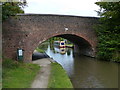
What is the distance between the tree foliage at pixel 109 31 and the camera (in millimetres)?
19422

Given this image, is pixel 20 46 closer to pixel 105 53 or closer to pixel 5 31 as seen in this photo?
pixel 5 31

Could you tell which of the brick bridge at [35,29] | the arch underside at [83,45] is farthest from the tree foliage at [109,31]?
the arch underside at [83,45]

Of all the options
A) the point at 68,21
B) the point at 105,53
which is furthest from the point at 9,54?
the point at 105,53

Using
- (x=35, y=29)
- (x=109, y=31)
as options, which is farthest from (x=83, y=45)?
(x=35, y=29)

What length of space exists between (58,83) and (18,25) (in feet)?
32.2

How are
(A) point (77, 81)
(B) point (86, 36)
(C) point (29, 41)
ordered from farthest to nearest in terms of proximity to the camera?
(B) point (86, 36)
(C) point (29, 41)
(A) point (77, 81)

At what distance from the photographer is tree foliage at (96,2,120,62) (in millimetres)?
19422

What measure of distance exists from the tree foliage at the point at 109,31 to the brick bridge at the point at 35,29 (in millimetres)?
1085

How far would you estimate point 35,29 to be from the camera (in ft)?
61.8

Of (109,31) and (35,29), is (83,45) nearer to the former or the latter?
(109,31)

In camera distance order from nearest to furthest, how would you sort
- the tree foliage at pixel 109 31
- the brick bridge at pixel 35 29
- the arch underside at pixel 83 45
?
the brick bridge at pixel 35 29, the tree foliage at pixel 109 31, the arch underside at pixel 83 45

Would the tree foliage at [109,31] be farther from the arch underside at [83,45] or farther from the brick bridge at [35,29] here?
the arch underside at [83,45]

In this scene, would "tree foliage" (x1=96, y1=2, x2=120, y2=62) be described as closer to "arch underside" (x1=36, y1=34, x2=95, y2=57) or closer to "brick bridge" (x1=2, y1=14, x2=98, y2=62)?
"brick bridge" (x1=2, y1=14, x2=98, y2=62)

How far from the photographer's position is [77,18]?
21078mm
